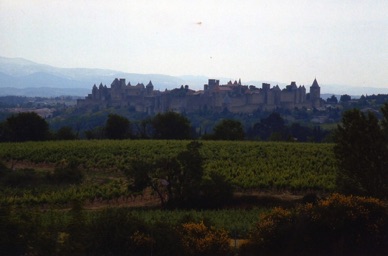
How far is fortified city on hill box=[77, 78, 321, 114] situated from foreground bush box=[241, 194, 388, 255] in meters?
114

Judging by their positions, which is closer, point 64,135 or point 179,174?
point 179,174

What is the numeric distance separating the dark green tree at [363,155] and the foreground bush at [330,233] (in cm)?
396

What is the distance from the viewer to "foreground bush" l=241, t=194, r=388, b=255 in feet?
39.9

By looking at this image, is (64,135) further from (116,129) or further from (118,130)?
(118,130)

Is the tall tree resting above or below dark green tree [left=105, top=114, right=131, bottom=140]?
above

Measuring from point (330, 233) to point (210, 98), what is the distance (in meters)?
119

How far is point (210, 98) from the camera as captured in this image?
131125 millimetres

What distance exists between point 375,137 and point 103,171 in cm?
2160

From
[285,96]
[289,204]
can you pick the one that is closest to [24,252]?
[289,204]

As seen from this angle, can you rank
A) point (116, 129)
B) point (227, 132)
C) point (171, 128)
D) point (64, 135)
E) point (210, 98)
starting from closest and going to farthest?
point (64, 135) < point (227, 132) < point (171, 128) < point (116, 129) < point (210, 98)

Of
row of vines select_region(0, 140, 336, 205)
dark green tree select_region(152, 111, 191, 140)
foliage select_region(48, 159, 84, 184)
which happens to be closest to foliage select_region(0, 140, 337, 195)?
row of vines select_region(0, 140, 336, 205)

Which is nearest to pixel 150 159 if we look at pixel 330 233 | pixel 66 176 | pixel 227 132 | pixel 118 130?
pixel 66 176

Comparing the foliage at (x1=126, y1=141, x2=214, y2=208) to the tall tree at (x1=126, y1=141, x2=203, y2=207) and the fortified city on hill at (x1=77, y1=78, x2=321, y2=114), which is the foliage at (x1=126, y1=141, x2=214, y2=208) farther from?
the fortified city on hill at (x1=77, y1=78, x2=321, y2=114)

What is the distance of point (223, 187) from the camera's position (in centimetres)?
2270
